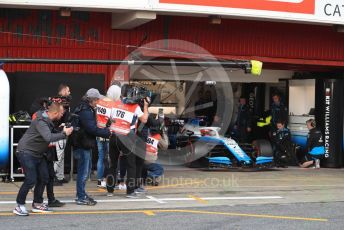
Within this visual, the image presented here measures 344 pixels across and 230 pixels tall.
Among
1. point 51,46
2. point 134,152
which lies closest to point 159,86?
point 51,46

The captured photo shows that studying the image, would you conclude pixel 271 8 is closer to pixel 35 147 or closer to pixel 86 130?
pixel 86 130

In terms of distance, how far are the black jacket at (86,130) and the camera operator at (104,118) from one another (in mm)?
916

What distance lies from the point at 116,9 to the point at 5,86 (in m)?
2.86

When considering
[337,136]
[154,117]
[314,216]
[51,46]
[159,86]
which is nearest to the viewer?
[314,216]

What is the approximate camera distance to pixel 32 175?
8.66 metres

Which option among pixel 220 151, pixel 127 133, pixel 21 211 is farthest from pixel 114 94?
pixel 220 151

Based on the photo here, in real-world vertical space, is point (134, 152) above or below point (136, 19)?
below

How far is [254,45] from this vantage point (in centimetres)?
1517

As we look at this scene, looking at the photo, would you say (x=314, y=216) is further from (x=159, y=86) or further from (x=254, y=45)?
(x=159, y=86)

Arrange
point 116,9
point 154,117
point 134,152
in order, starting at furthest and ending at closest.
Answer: point 116,9, point 154,117, point 134,152

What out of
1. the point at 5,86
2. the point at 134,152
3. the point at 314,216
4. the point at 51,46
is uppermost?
the point at 51,46

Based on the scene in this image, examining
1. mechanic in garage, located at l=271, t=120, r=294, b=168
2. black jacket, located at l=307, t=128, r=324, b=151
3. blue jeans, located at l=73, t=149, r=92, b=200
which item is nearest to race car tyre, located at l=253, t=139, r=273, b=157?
mechanic in garage, located at l=271, t=120, r=294, b=168

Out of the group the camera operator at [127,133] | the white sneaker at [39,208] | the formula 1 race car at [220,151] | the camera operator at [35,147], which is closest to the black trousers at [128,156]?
the camera operator at [127,133]

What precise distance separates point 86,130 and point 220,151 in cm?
590
